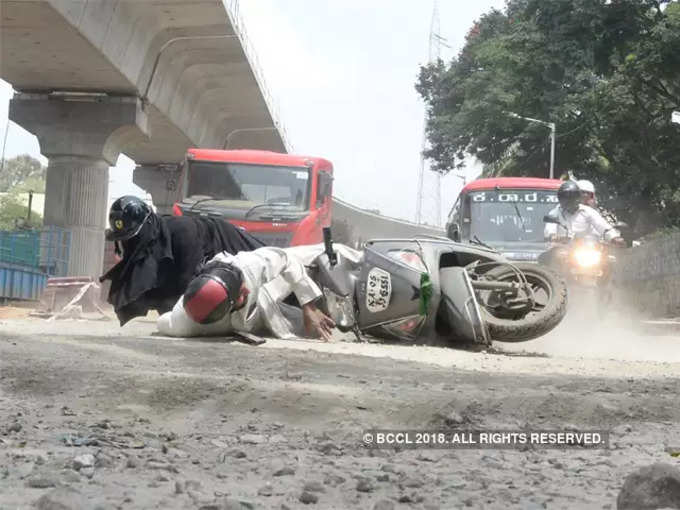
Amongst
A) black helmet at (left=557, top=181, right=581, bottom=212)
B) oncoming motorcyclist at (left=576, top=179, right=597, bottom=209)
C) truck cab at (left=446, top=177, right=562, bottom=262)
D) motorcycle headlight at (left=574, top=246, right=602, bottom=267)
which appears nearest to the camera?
motorcycle headlight at (left=574, top=246, right=602, bottom=267)

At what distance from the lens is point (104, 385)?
5.01 m

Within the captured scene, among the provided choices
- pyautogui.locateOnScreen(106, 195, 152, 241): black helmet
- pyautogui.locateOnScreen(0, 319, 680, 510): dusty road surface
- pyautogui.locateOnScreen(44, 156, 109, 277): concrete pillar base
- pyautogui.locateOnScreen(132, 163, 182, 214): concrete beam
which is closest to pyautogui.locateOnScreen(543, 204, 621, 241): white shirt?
pyautogui.locateOnScreen(0, 319, 680, 510): dusty road surface

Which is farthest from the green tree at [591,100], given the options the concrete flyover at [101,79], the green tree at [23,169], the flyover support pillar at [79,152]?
the green tree at [23,169]

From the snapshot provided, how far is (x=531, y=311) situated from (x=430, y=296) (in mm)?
903

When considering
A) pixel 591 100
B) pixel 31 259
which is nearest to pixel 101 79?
pixel 31 259

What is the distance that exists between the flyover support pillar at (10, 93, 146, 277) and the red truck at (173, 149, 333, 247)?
9073mm

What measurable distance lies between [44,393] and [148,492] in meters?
1.99

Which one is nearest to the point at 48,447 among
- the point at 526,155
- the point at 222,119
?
the point at 222,119

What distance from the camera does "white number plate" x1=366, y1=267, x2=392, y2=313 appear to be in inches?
313

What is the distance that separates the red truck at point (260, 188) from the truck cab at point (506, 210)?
2263mm

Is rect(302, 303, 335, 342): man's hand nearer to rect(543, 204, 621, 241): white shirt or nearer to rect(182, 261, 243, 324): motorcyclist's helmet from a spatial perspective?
rect(182, 261, 243, 324): motorcyclist's helmet

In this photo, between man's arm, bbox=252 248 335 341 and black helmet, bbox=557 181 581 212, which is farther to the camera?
black helmet, bbox=557 181 581 212

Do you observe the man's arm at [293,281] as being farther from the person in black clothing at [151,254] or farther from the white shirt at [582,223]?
the white shirt at [582,223]

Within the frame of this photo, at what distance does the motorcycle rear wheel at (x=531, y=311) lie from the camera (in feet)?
26.3
